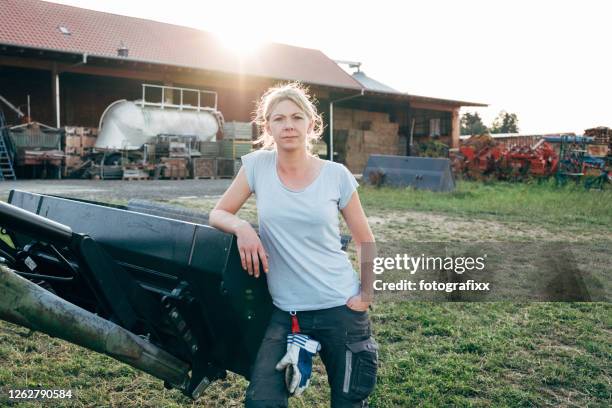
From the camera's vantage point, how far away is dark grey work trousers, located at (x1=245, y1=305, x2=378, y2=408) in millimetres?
2148

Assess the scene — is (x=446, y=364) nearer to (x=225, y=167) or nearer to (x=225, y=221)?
(x=225, y=221)

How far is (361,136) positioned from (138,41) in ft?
35.3

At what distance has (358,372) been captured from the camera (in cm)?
220

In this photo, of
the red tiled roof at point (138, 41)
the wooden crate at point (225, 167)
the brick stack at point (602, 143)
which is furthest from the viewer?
the wooden crate at point (225, 167)

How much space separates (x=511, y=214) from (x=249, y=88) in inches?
614

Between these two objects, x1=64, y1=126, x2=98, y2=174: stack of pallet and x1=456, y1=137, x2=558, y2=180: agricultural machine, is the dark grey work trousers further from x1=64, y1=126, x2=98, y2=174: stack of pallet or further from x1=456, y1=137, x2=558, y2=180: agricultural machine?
x1=456, y1=137, x2=558, y2=180: agricultural machine

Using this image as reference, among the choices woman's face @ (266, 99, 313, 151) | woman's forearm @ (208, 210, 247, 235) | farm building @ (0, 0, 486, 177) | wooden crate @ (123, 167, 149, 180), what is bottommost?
wooden crate @ (123, 167, 149, 180)

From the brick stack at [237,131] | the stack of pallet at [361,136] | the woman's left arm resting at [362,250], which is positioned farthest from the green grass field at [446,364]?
the stack of pallet at [361,136]

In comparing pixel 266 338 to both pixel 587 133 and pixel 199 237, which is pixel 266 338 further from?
pixel 587 133

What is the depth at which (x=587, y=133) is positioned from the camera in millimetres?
20219

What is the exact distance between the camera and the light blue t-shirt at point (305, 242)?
7.28ft

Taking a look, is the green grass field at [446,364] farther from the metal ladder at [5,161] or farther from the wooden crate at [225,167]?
the wooden crate at [225,167]

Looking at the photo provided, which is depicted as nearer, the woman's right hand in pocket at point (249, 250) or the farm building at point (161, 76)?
the woman's right hand in pocket at point (249, 250)

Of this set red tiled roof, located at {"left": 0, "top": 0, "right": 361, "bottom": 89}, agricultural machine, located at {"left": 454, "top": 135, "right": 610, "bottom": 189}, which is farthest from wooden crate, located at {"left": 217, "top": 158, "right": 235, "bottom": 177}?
agricultural machine, located at {"left": 454, "top": 135, "right": 610, "bottom": 189}
